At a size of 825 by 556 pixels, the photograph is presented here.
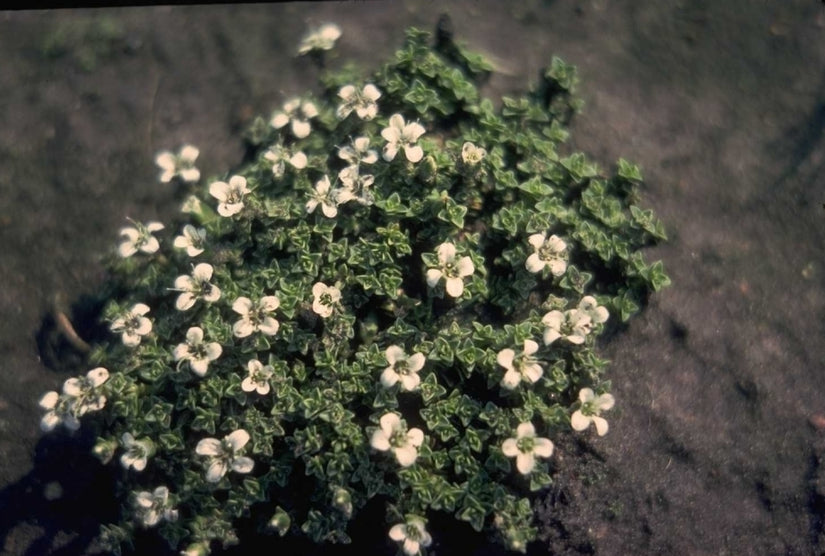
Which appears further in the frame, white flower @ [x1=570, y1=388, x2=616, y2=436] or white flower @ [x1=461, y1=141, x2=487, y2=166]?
white flower @ [x1=461, y1=141, x2=487, y2=166]

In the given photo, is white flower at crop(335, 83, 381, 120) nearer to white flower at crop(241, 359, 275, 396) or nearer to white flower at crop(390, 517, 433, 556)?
white flower at crop(241, 359, 275, 396)

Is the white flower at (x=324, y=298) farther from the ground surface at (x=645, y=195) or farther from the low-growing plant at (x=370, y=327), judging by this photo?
the ground surface at (x=645, y=195)

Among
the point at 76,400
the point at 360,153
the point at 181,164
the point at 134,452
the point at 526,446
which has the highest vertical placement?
the point at 360,153

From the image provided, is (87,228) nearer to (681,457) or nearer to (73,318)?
(73,318)

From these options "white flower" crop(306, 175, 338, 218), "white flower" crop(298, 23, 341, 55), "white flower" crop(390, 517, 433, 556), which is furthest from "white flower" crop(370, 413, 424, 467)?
"white flower" crop(298, 23, 341, 55)

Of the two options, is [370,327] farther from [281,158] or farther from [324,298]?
[281,158]

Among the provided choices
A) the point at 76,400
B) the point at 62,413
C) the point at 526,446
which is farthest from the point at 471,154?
the point at 62,413

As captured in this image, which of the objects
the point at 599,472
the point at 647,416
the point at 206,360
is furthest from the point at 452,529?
the point at 206,360
